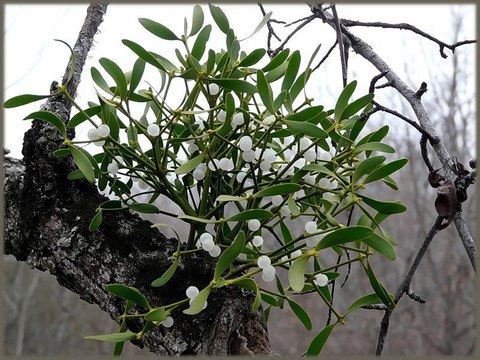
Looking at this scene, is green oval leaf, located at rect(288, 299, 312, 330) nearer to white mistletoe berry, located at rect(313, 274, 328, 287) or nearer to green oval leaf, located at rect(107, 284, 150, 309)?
white mistletoe berry, located at rect(313, 274, 328, 287)

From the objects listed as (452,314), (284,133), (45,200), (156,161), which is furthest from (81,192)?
(452,314)

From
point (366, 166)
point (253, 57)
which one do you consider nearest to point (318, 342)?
point (366, 166)

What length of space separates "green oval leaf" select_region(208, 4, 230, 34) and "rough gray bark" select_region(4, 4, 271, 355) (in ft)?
0.70

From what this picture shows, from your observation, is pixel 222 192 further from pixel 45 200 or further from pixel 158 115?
pixel 45 200

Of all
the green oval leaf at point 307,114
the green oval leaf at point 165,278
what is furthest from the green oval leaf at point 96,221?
the green oval leaf at point 307,114

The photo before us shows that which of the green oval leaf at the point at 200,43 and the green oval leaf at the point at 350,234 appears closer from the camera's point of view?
the green oval leaf at the point at 350,234

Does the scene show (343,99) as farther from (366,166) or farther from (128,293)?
(128,293)

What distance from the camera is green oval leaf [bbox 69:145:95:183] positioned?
0.45 metres

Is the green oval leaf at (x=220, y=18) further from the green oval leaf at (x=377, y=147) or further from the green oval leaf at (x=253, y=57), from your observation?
the green oval leaf at (x=377, y=147)

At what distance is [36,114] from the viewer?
451mm

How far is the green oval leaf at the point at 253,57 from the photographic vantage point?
18.7 inches

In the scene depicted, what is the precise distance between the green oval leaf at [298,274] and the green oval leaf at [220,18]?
0.75 ft

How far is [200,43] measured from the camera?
50 cm

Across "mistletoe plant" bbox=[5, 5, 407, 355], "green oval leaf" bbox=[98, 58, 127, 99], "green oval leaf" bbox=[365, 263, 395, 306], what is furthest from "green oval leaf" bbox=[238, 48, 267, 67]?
"green oval leaf" bbox=[365, 263, 395, 306]
